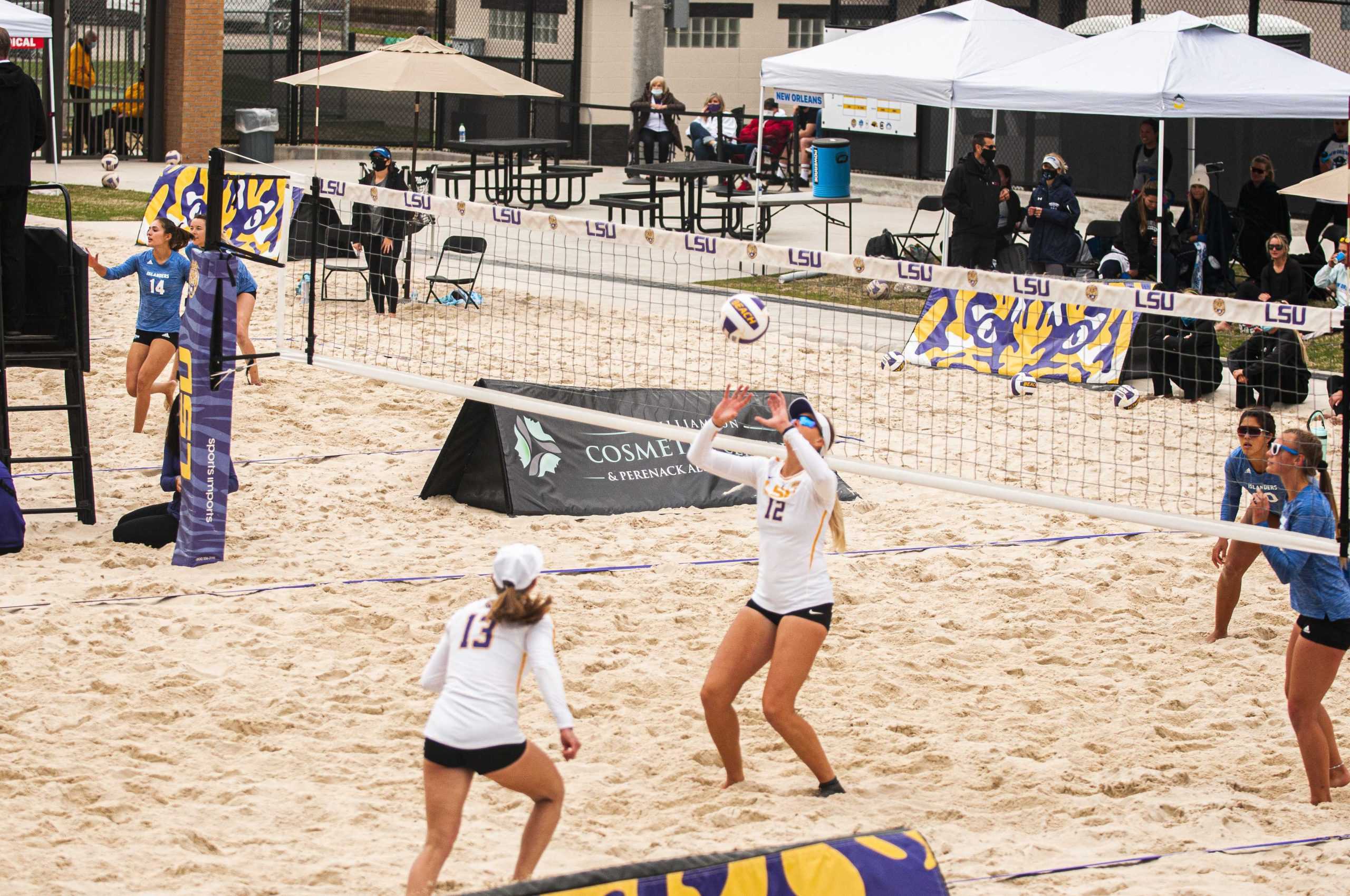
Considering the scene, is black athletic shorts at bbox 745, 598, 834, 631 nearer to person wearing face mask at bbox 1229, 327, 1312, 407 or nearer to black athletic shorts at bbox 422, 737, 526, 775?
black athletic shorts at bbox 422, 737, 526, 775

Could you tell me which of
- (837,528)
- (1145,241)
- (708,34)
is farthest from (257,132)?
(837,528)

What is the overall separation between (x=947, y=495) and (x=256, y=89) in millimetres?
19419

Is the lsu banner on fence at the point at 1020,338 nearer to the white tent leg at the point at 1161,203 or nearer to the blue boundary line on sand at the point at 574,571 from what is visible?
the white tent leg at the point at 1161,203

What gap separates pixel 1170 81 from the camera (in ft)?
49.2

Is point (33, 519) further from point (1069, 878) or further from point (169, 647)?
point (1069, 878)

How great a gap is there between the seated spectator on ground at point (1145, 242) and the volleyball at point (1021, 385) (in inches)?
139

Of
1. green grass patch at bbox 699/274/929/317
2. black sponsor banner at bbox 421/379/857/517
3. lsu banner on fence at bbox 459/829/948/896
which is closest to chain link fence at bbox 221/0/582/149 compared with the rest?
green grass patch at bbox 699/274/929/317

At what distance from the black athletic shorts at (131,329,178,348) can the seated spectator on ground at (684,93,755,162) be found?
14513 millimetres

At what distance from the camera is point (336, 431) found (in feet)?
37.4

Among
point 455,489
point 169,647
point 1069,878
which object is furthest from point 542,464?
point 1069,878

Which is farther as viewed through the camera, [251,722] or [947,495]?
[947,495]

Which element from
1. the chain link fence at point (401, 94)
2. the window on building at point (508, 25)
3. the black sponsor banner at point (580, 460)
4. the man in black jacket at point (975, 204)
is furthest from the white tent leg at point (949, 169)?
the window on building at point (508, 25)

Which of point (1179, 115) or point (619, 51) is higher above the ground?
point (619, 51)

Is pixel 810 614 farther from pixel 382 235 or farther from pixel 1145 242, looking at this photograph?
pixel 1145 242
